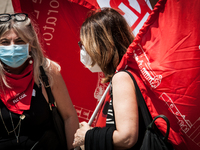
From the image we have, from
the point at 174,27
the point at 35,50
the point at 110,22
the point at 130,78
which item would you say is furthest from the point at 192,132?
the point at 35,50

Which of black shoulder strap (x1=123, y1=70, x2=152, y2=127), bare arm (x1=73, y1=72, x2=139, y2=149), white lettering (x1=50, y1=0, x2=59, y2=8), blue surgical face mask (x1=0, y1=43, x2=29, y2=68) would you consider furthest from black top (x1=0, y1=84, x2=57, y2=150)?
white lettering (x1=50, y1=0, x2=59, y2=8)

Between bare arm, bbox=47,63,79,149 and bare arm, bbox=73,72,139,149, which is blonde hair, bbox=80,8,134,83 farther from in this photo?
bare arm, bbox=47,63,79,149

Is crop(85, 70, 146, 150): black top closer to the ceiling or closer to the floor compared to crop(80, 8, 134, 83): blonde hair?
closer to the floor

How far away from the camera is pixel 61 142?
5.88 feet

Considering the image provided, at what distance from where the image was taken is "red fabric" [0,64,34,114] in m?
1.61

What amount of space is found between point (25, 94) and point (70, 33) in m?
1.51

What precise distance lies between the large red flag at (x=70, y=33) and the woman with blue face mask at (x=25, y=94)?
104 centimetres

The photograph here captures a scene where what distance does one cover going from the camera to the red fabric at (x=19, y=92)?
63.5 inches

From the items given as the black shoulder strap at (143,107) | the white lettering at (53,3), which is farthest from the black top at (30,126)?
the white lettering at (53,3)

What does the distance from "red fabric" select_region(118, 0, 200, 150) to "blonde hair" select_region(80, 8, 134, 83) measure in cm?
29

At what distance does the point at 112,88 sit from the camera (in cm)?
132

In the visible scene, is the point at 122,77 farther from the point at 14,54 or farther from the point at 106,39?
the point at 14,54

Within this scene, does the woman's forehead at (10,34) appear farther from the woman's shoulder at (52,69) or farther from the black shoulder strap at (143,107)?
the black shoulder strap at (143,107)

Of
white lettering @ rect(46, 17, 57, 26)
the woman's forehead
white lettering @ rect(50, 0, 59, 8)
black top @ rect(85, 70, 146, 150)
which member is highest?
white lettering @ rect(50, 0, 59, 8)
